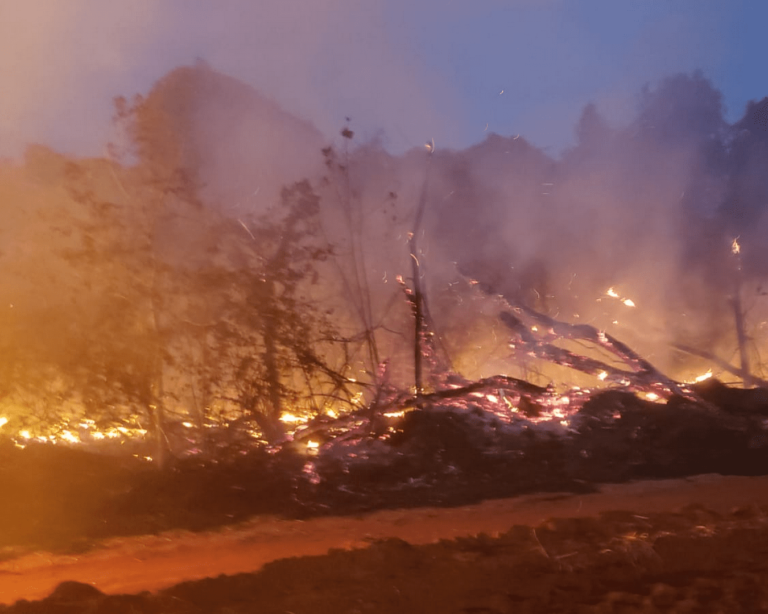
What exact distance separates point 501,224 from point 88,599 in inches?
565

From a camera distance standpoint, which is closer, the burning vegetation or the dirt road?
the dirt road

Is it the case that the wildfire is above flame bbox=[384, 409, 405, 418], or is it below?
above

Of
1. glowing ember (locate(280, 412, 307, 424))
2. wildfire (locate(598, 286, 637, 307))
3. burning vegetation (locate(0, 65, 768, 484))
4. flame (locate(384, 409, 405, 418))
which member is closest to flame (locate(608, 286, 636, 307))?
wildfire (locate(598, 286, 637, 307))

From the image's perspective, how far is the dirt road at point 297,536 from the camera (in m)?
6.54

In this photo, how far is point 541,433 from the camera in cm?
1185

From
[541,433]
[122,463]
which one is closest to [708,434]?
[541,433]

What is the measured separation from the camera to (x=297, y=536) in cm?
801

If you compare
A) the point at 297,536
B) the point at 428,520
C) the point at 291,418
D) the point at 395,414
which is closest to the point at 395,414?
the point at 395,414

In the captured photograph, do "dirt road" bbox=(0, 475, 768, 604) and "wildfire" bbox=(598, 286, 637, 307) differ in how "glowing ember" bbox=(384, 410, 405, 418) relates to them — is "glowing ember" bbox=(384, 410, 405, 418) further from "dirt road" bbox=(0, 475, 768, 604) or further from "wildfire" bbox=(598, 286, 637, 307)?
"wildfire" bbox=(598, 286, 637, 307)

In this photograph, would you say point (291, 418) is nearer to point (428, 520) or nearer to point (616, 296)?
point (428, 520)

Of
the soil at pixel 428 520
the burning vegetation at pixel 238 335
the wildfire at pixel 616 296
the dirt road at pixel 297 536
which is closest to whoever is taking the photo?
the soil at pixel 428 520

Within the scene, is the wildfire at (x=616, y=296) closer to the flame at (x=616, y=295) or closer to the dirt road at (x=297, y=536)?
the flame at (x=616, y=295)

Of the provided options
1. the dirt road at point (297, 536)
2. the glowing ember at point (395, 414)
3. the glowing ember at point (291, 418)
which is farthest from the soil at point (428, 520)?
the glowing ember at point (291, 418)

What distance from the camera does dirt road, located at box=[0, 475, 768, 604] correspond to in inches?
258
